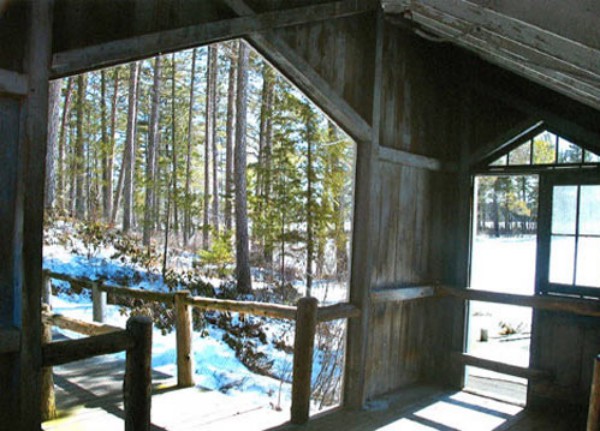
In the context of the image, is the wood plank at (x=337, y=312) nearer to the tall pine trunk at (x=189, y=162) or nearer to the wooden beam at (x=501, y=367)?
the wooden beam at (x=501, y=367)

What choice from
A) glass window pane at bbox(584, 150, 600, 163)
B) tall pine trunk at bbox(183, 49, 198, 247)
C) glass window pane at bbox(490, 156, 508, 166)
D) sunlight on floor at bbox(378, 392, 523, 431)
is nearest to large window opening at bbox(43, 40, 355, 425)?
tall pine trunk at bbox(183, 49, 198, 247)

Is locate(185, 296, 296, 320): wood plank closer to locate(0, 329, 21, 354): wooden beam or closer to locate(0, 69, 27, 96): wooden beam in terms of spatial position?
locate(0, 329, 21, 354): wooden beam

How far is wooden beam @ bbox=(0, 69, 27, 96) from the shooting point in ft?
8.22

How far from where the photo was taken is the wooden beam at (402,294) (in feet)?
Result: 16.6

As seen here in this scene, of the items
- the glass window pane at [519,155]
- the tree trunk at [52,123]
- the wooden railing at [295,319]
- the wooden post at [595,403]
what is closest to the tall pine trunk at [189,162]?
the tree trunk at [52,123]

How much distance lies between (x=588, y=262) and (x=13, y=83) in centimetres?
531

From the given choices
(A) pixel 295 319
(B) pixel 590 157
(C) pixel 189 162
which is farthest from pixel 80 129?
(B) pixel 590 157

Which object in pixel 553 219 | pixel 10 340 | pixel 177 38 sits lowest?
pixel 10 340

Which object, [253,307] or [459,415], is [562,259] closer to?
[459,415]

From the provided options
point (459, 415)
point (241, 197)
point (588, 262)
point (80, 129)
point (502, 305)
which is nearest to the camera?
point (459, 415)

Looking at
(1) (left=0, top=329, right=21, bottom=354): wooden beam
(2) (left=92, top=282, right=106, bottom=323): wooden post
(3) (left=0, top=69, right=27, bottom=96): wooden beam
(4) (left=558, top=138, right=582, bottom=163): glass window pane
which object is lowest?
(2) (left=92, top=282, right=106, bottom=323): wooden post

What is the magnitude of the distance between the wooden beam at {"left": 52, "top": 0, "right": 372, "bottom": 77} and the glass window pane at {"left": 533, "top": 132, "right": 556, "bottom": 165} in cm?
285

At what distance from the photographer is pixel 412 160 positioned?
5500mm

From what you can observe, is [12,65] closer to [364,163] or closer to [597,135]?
[364,163]
